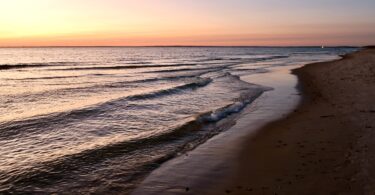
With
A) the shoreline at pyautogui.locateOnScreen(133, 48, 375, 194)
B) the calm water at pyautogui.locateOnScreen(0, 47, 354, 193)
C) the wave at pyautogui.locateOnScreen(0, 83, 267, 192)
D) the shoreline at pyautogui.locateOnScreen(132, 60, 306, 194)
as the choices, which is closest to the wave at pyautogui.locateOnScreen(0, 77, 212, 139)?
the calm water at pyautogui.locateOnScreen(0, 47, 354, 193)

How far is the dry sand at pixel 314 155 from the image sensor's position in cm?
678

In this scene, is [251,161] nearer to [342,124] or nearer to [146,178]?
[146,178]

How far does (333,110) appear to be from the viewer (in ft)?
47.6

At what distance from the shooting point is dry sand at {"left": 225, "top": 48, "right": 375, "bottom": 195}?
6.78 m

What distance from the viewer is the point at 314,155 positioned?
8.73 metres

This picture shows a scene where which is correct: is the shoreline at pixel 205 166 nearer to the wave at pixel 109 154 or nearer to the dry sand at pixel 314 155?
the dry sand at pixel 314 155

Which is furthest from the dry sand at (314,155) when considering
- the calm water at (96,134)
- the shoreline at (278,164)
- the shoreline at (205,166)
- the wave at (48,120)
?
the wave at (48,120)

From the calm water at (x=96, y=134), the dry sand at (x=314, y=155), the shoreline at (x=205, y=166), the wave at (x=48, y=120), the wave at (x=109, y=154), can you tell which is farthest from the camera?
the wave at (x=48, y=120)

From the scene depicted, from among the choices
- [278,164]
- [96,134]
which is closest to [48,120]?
[96,134]

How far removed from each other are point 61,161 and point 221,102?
11147mm

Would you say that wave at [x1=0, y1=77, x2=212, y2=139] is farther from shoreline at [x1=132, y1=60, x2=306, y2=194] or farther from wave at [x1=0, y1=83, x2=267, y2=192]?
shoreline at [x1=132, y1=60, x2=306, y2=194]

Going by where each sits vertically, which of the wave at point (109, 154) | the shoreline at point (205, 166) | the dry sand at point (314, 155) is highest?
the dry sand at point (314, 155)

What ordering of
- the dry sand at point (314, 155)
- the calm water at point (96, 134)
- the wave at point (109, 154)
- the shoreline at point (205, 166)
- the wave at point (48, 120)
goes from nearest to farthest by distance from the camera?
the dry sand at point (314, 155) → the shoreline at point (205, 166) → the wave at point (109, 154) → the calm water at point (96, 134) → the wave at point (48, 120)

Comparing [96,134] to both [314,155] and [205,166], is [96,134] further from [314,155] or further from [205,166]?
[314,155]
